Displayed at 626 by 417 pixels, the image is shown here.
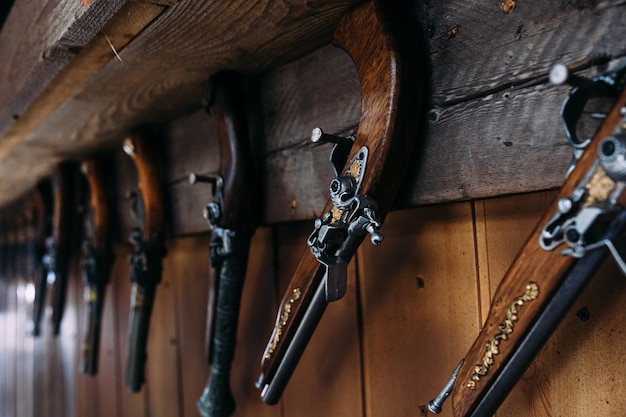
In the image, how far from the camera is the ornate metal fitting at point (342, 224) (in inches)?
17.7

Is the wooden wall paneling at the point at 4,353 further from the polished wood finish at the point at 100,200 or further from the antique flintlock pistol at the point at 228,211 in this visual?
the antique flintlock pistol at the point at 228,211

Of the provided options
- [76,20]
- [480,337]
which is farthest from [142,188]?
[480,337]

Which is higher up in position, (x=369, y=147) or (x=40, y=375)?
(x=369, y=147)

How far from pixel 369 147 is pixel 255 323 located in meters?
0.46

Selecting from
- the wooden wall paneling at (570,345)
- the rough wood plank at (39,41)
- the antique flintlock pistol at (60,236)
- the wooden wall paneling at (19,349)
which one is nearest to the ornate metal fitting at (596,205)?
the wooden wall paneling at (570,345)

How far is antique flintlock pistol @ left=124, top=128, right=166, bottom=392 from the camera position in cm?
92

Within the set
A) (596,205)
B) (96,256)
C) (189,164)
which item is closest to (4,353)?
(96,256)

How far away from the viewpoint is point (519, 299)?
0.36 metres

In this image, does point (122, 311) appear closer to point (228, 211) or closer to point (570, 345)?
point (228, 211)

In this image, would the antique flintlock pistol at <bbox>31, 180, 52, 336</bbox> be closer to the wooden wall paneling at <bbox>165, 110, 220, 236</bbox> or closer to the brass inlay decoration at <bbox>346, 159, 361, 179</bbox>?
the wooden wall paneling at <bbox>165, 110, 220, 236</bbox>

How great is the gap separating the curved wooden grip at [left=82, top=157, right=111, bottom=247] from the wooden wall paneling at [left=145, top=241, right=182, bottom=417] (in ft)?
0.55

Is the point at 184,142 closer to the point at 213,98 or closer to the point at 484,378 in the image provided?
the point at 213,98

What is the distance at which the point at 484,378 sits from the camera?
1.26 feet

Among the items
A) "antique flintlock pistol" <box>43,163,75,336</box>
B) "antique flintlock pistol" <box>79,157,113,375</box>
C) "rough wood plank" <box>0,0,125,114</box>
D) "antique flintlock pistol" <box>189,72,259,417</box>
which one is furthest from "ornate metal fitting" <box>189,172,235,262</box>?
"antique flintlock pistol" <box>43,163,75,336</box>
